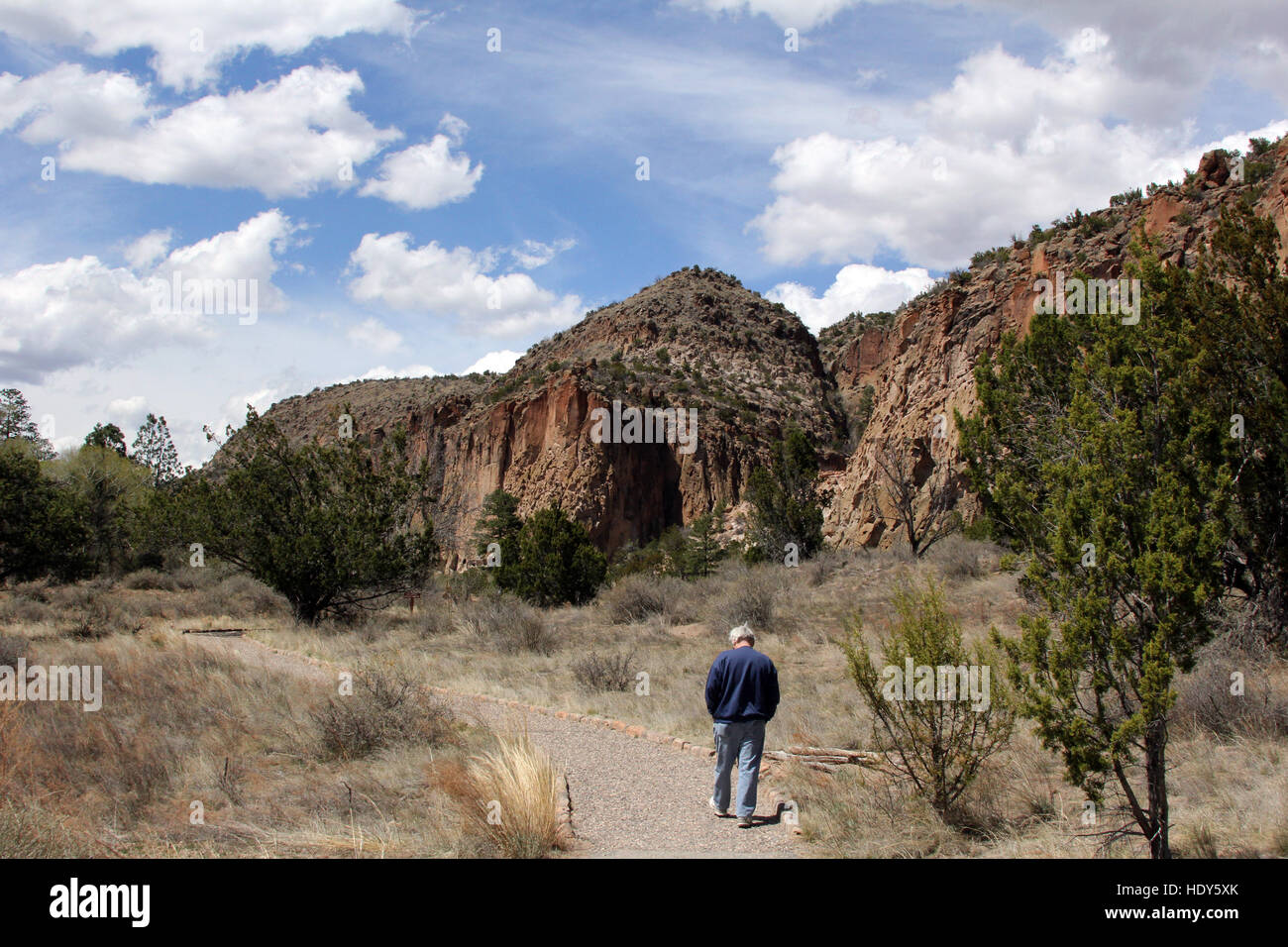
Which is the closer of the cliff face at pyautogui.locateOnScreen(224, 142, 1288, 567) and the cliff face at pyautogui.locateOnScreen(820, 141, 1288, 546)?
the cliff face at pyautogui.locateOnScreen(820, 141, 1288, 546)

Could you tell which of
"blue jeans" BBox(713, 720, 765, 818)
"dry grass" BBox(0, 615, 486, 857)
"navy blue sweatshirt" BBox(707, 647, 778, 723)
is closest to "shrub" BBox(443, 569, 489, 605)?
"dry grass" BBox(0, 615, 486, 857)

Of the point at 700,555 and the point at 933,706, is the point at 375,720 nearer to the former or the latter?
the point at 933,706

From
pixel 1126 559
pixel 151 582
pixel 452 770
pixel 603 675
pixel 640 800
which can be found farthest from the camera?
pixel 151 582

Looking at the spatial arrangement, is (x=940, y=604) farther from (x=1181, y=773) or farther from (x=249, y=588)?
(x=249, y=588)

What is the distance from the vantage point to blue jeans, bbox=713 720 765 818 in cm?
625

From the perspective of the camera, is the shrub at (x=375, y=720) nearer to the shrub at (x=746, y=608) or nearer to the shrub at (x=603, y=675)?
the shrub at (x=603, y=675)

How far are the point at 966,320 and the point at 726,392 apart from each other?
2977cm

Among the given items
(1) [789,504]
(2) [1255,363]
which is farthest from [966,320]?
(2) [1255,363]

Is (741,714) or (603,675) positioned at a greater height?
(741,714)

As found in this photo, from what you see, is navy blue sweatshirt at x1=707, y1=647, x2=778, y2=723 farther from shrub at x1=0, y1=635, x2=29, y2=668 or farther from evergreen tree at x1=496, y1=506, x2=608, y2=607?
evergreen tree at x1=496, y1=506, x2=608, y2=607

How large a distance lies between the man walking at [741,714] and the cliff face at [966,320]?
783 inches

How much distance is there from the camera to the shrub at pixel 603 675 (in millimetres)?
12512

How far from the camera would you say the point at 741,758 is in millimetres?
6387

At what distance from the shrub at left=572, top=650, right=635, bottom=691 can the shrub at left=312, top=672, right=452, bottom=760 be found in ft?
11.8
